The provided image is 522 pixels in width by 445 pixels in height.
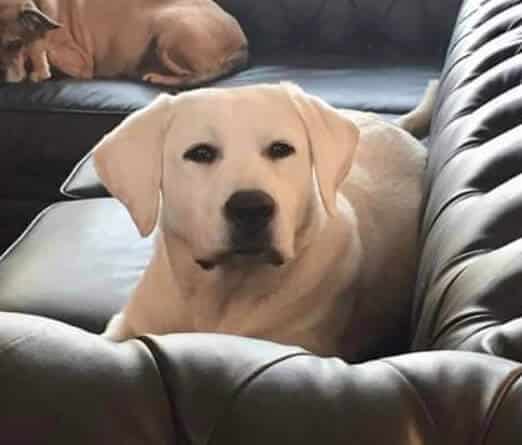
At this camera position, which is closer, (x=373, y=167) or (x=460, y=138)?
(x=460, y=138)

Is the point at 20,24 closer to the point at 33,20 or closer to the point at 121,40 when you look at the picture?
the point at 33,20

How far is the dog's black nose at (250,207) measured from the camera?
4.11ft

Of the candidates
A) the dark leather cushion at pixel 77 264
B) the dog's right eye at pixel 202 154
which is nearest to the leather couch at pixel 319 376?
the dog's right eye at pixel 202 154

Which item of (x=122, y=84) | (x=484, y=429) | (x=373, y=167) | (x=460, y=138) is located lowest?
(x=122, y=84)

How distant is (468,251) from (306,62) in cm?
213

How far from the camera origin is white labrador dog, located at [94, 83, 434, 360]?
4.25 ft

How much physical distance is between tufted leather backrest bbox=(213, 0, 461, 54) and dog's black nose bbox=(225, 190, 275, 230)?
202 centimetres

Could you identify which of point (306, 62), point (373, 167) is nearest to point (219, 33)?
point (306, 62)

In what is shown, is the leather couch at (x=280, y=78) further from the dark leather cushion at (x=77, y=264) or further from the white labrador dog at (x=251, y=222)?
the white labrador dog at (x=251, y=222)

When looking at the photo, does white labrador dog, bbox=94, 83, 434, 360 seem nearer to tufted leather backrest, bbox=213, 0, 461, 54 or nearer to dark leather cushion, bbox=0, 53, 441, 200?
dark leather cushion, bbox=0, 53, 441, 200

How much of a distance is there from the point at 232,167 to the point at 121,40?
213 cm

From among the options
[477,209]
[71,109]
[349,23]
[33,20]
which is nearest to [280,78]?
[349,23]

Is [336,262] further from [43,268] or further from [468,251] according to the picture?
[43,268]

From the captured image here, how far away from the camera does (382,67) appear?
299cm
